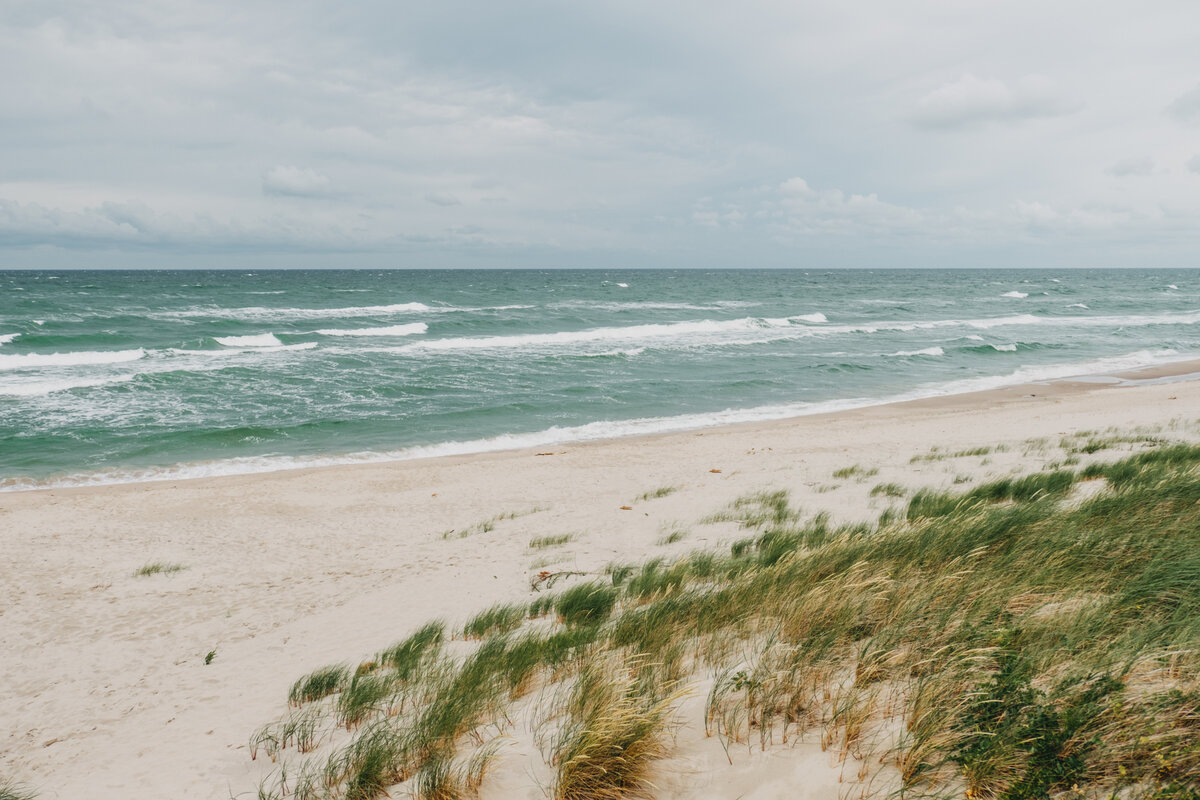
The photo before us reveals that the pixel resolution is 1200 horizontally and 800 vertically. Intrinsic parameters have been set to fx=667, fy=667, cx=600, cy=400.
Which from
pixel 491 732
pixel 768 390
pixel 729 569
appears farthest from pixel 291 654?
pixel 768 390

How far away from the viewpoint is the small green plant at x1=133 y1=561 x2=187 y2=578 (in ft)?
30.0

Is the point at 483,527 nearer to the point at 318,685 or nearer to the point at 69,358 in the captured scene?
the point at 318,685

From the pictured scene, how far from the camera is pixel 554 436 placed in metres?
19.5

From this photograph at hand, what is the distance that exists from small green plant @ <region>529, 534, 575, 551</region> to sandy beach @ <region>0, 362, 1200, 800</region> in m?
0.13

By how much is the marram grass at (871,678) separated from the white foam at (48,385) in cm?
2528

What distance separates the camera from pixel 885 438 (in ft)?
55.8

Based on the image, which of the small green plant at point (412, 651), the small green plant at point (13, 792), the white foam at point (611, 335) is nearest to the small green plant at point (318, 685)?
the small green plant at point (412, 651)

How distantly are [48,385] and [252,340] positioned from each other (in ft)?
44.5

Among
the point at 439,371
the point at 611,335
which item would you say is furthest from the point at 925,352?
the point at 439,371

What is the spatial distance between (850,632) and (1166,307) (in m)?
81.5

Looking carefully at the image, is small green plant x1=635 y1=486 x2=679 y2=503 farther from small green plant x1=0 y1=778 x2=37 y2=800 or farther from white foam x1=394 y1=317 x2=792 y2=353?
white foam x1=394 y1=317 x2=792 y2=353

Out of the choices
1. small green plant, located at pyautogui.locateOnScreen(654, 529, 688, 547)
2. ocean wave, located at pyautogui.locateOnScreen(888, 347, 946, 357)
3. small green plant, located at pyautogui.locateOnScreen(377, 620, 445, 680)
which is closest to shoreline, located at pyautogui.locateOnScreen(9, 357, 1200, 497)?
ocean wave, located at pyautogui.locateOnScreen(888, 347, 946, 357)

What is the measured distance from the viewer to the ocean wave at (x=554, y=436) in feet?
51.6

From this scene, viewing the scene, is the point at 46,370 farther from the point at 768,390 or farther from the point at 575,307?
the point at 575,307
